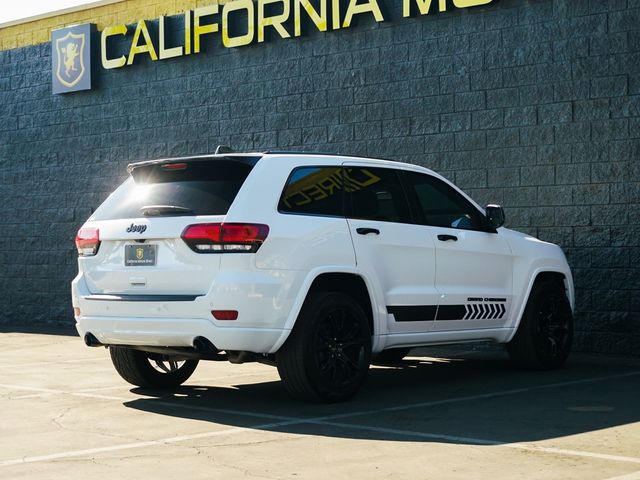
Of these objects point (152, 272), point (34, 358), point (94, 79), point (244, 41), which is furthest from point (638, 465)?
point (94, 79)

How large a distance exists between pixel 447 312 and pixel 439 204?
3.32 ft

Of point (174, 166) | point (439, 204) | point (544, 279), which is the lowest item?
point (544, 279)

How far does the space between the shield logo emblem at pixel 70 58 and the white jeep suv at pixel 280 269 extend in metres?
9.75

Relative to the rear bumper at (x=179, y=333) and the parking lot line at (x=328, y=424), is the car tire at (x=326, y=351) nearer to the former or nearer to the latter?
the rear bumper at (x=179, y=333)

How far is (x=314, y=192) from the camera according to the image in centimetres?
916

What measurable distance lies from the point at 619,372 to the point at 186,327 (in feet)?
16.1

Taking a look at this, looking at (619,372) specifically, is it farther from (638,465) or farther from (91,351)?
(91,351)

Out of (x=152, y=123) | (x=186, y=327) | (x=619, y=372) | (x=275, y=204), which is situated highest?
(x=152, y=123)

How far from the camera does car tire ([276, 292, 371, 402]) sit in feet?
28.5

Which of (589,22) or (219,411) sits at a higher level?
(589,22)

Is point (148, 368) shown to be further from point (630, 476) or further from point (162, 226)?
point (630, 476)

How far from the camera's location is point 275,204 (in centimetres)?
871

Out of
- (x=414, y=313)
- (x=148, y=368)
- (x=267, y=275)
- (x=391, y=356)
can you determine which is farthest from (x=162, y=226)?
(x=391, y=356)

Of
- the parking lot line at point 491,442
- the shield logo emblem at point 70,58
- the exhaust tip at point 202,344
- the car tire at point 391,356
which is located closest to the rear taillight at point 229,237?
the exhaust tip at point 202,344
